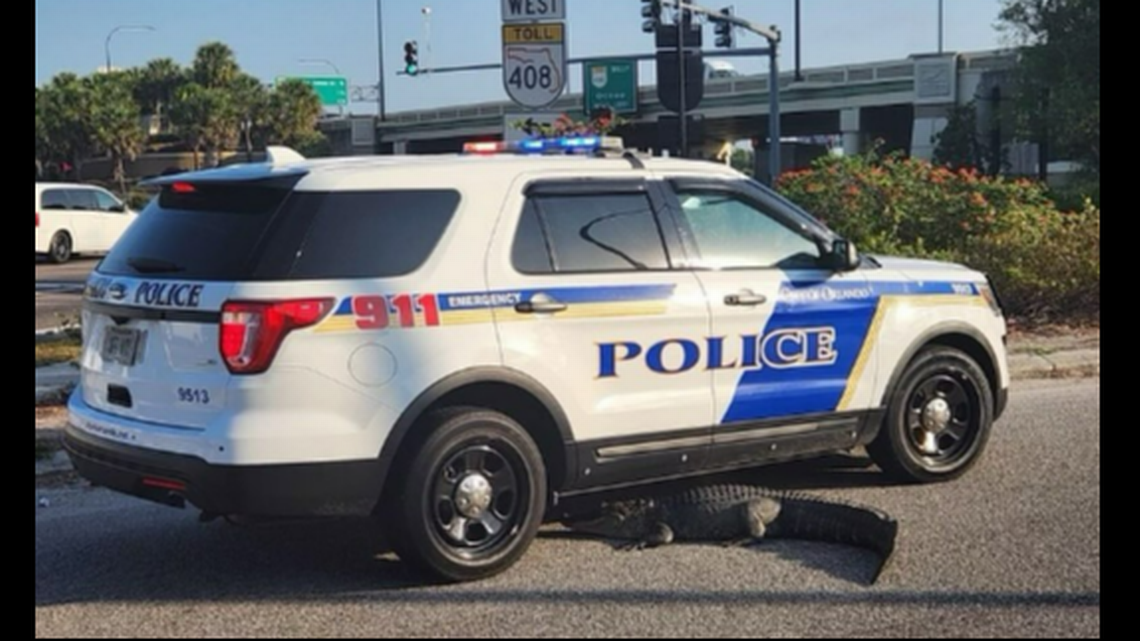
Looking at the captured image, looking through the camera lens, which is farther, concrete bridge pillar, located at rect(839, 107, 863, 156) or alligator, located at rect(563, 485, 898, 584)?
concrete bridge pillar, located at rect(839, 107, 863, 156)

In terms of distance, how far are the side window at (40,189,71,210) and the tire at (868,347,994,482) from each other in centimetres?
2474

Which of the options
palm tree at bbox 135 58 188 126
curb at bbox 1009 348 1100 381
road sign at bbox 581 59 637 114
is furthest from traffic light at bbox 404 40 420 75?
palm tree at bbox 135 58 188 126

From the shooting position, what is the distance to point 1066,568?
5543 millimetres

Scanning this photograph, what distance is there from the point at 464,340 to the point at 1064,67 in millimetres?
35530

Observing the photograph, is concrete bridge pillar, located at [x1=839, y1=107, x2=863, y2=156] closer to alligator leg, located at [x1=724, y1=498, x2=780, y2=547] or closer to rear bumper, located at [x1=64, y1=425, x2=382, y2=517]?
alligator leg, located at [x1=724, y1=498, x2=780, y2=547]

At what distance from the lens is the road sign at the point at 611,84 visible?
36.4 meters

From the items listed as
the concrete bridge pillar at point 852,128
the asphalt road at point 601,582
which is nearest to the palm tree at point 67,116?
the concrete bridge pillar at point 852,128

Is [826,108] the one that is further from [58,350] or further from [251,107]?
[58,350]

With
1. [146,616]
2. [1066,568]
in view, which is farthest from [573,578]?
[1066,568]

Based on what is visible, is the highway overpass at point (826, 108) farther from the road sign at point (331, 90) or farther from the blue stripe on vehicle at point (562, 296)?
the blue stripe on vehicle at point (562, 296)

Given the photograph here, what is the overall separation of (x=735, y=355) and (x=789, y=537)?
0.89m

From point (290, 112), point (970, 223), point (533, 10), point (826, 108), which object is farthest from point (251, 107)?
point (970, 223)

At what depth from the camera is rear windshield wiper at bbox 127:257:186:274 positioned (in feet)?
17.7

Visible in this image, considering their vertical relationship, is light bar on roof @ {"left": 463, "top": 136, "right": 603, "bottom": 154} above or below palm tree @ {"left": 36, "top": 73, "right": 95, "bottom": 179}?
below
